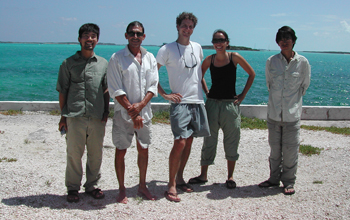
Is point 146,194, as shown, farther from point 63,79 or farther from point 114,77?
point 63,79

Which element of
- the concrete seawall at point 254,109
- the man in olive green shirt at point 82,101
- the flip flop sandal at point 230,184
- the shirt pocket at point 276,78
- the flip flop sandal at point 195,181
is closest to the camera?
the man in olive green shirt at point 82,101

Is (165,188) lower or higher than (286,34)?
lower

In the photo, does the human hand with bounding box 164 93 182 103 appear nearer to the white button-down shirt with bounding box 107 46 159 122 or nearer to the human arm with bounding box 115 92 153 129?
the white button-down shirt with bounding box 107 46 159 122

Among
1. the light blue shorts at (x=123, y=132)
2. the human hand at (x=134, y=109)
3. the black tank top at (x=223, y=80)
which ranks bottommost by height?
the light blue shorts at (x=123, y=132)

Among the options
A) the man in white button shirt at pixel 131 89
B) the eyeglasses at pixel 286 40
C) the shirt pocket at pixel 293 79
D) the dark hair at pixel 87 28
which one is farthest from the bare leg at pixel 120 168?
the eyeglasses at pixel 286 40

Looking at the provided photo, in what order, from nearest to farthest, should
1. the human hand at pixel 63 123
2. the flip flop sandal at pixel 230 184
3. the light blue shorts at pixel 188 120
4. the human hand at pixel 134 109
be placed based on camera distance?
the human hand at pixel 134 109 → the human hand at pixel 63 123 → the light blue shorts at pixel 188 120 → the flip flop sandal at pixel 230 184

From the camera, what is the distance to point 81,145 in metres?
4.34

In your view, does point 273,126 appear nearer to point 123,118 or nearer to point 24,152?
point 123,118

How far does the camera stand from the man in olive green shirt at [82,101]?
425 cm

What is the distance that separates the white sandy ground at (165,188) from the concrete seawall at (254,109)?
272cm

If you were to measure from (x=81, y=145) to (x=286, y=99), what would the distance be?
114 inches

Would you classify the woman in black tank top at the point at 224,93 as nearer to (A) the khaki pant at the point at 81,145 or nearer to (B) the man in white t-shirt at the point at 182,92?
(B) the man in white t-shirt at the point at 182,92

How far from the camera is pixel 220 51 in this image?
4.85 m

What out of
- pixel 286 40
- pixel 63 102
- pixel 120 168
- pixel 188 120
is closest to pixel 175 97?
pixel 188 120
